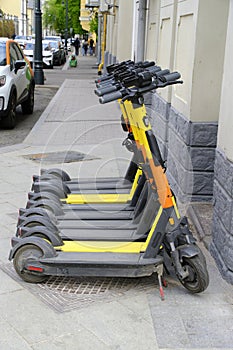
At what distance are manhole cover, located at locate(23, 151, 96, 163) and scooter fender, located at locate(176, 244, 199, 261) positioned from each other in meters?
4.74

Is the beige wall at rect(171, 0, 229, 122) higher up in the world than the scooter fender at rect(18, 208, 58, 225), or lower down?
higher up

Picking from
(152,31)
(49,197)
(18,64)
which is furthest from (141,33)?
(49,197)

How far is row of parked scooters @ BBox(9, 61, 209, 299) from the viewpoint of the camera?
396cm

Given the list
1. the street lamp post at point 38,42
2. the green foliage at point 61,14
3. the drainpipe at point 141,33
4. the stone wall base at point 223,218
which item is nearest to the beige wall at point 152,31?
the drainpipe at point 141,33

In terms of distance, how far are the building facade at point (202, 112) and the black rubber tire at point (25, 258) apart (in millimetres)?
1469

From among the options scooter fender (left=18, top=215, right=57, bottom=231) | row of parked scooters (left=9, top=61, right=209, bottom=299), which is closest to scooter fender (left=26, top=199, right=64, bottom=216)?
row of parked scooters (left=9, top=61, right=209, bottom=299)

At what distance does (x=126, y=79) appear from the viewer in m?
3.88

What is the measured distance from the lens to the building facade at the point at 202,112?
14.1ft

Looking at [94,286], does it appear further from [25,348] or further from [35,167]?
[35,167]

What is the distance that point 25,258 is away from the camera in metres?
4.20

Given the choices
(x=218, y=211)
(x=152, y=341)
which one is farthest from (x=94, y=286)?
(x=218, y=211)

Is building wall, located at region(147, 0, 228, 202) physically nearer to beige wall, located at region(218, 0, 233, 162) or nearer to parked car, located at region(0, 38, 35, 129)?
beige wall, located at region(218, 0, 233, 162)

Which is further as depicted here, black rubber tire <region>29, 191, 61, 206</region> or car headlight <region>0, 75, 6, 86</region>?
car headlight <region>0, 75, 6, 86</region>

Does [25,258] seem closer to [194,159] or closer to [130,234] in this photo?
[130,234]
